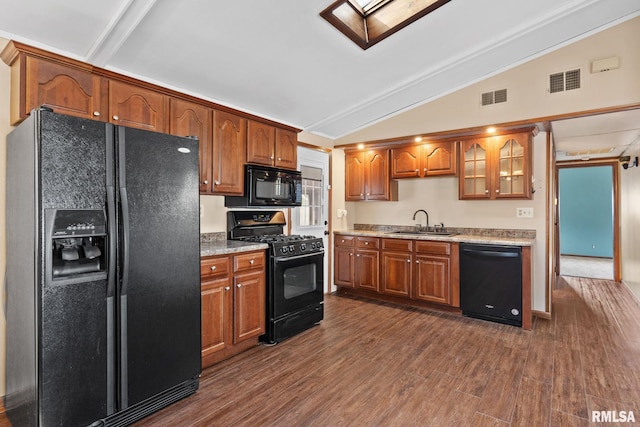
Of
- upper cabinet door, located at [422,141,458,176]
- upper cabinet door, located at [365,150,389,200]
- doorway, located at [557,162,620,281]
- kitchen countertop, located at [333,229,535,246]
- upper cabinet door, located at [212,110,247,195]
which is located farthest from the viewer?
doorway, located at [557,162,620,281]

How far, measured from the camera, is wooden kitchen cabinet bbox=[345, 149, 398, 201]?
4.77 meters

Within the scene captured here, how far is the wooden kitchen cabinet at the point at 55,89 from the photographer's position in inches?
79.1

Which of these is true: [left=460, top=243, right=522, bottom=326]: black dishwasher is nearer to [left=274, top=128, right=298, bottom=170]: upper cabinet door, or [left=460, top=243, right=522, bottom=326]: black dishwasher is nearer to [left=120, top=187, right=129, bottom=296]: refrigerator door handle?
[left=274, top=128, right=298, bottom=170]: upper cabinet door

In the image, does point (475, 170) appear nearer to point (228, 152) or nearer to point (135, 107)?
point (228, 152)

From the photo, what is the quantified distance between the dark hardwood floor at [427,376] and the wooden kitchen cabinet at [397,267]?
1.81 feet

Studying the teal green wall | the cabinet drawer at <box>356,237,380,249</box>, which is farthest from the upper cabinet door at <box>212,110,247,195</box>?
the teal green wall

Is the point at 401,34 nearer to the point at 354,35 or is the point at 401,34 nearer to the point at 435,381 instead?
the point at 354,35

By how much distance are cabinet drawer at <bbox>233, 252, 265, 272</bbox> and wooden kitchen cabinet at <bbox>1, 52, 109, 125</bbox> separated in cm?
142

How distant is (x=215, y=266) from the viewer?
2631 millimetres

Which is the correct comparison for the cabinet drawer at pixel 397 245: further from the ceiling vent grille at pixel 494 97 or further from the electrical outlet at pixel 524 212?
the ceiling vent grille at pixel 494 97

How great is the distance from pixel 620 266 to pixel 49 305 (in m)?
7.63

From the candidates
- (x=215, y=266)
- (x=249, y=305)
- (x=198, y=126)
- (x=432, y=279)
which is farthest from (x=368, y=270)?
(x=198, y=126)

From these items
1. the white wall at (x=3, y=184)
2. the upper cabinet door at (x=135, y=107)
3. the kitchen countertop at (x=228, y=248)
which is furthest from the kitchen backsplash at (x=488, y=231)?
the white wall at (x=3, y=184)

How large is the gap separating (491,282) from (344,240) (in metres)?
1.98
